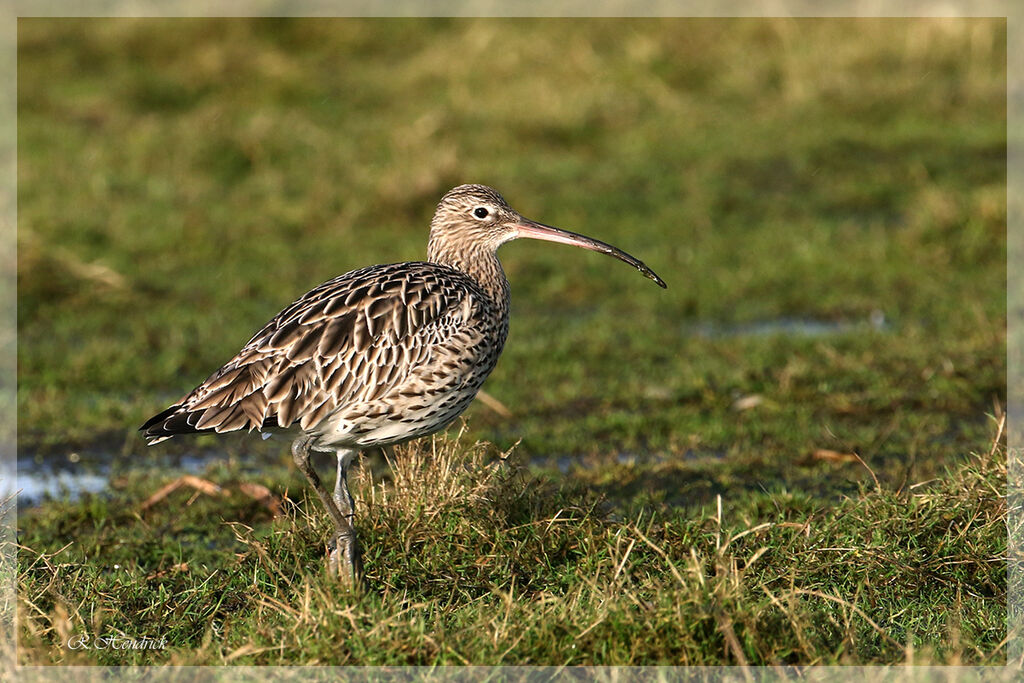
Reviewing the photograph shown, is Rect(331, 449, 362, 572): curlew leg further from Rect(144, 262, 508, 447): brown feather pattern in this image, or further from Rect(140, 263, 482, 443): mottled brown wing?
Rect(140, 263, 482, 443): mottled brown wing

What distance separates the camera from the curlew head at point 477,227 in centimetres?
626

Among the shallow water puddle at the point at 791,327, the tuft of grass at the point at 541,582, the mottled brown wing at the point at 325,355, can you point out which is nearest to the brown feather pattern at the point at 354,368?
the mottled brown wing at the point at 325,355

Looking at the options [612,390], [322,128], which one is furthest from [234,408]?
[322,128]

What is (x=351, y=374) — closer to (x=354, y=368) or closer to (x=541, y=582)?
(x=354, y=368)

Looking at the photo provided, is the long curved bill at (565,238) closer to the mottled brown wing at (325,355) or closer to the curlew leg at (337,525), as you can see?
the mottled brown wing at (325,355)

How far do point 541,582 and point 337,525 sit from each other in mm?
800

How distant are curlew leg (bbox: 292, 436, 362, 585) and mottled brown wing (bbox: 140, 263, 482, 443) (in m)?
0.15

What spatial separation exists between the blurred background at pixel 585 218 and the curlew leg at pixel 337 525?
1807 mm

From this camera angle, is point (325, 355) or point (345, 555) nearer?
point (345, 555)

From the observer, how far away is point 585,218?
38.9 ft

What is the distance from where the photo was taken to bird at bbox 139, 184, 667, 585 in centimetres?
531

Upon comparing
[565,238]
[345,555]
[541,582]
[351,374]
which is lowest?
[541,582]

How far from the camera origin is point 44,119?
13.9 metres

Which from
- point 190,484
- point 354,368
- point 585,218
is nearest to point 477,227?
point 354,368
